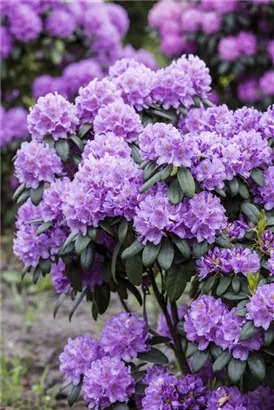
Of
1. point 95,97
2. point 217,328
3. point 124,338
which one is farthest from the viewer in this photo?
point 95,97

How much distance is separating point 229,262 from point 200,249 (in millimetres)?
84

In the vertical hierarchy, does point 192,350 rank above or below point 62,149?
below

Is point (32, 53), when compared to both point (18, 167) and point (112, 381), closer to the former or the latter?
point (18, 167)

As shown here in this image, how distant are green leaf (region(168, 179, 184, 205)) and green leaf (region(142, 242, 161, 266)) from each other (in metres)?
0.13

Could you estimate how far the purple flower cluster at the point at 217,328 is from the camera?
2.02m

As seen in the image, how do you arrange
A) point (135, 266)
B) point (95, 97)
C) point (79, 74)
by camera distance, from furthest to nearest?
point (79, 74), point (95, 97), point (135, 266)

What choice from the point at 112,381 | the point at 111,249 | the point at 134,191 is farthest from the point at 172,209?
the point at 112,381

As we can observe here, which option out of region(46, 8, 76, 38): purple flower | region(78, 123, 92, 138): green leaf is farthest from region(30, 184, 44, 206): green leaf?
region(46, 8, 76, 38): purple flower

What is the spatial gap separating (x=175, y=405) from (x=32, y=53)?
3.23m

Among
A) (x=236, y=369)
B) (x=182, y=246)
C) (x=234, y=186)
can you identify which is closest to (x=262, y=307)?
(x=236, y=369)

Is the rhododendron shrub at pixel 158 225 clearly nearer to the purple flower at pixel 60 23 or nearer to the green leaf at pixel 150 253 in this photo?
the green leaf at pixel 150 253

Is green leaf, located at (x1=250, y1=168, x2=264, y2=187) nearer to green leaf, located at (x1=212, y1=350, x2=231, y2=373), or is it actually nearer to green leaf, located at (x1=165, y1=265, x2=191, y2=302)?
green leaf, located at (x1=165, y1=265, x2=191, y2=302)

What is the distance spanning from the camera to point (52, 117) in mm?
2457

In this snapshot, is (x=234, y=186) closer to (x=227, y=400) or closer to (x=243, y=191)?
(x=243, y=191)
